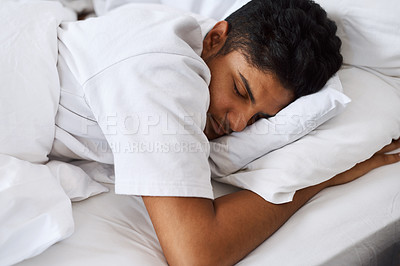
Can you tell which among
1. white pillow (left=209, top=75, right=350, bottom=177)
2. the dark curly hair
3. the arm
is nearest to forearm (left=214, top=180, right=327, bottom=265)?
the arm

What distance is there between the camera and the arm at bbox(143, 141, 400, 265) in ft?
2.12

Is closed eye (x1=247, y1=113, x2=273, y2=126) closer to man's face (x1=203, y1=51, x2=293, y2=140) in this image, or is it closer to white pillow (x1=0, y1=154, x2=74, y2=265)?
man's face (x1=203, y1=51, x2=293, y2=140)

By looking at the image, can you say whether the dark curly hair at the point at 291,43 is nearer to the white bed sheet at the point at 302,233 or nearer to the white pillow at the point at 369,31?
the white pillow at the point at 369,31

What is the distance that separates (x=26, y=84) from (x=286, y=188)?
21.6 inches

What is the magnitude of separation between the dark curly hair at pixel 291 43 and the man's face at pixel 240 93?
17 millimetres

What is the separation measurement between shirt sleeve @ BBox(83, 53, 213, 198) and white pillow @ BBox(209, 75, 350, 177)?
0.50 ft

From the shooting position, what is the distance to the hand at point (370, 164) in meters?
0.86

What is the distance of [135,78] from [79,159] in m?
0.32

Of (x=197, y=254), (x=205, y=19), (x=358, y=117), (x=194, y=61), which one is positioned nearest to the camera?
(x=197, y=254)

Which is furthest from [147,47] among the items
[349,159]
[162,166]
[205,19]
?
[349,159]

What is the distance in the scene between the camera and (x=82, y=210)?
76cm

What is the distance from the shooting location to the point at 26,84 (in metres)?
0.72

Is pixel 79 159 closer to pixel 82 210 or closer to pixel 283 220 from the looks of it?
pixel 82 210

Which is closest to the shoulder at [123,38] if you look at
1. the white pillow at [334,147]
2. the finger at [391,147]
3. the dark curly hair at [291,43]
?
the dark curly hair at [291,43]
